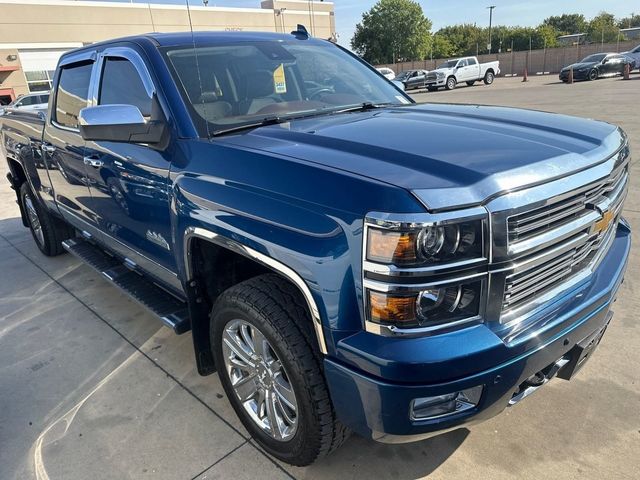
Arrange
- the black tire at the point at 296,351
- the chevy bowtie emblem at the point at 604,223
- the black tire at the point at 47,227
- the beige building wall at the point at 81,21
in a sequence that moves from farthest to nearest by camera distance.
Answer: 1. the beige building wall at the point at 81,21
2. the black tire at the point at 47,227
3. the chevy bowtie emblem at the point at 604,223
4. the black tire at the point at 296,351

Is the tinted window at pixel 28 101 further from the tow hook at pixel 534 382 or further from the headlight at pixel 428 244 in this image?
the tow hook at pixel 534 382

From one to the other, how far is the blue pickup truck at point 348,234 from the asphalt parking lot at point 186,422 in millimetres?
203

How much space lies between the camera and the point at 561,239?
77.0 inches

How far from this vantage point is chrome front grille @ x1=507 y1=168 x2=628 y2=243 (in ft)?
5.82

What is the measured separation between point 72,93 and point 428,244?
11.3 ft

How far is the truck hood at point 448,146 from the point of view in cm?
175

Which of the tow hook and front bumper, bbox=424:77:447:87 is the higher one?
the tow hook

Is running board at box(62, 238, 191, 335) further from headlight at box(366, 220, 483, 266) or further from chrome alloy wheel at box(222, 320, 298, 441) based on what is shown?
headlight at box(366, 220, 483, 266)

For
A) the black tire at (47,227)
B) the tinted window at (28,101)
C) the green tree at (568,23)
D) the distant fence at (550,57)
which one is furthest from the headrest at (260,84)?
the green tree at (568,23)

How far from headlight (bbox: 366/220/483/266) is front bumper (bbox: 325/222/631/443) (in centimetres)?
27

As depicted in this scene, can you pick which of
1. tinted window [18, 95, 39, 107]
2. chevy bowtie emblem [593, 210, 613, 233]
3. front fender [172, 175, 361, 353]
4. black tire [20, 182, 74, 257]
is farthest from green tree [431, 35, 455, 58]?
front fender [172, 175, 361, 353]

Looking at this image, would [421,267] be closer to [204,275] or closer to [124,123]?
[204,275]

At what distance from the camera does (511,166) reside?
1848 mm

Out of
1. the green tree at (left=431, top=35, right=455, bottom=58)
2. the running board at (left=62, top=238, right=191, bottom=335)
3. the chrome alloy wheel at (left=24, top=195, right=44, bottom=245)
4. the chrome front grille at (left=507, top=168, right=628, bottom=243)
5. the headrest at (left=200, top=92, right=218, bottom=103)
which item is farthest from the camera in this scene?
the green tree at (left=431, top=35, right=455, bottom=58)
